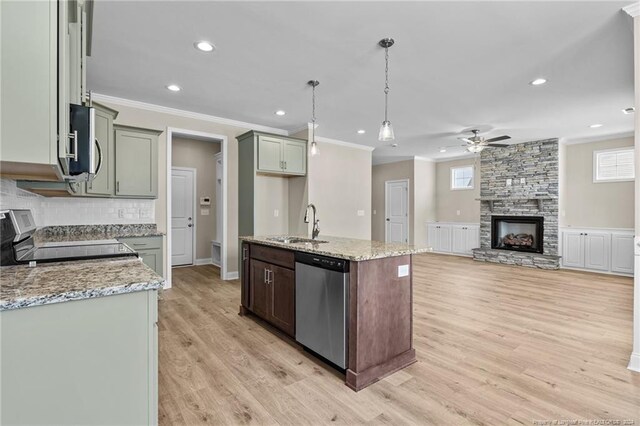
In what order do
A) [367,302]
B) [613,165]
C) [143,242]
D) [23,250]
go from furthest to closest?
[613,165], [143,242], [367,302], [23,250]

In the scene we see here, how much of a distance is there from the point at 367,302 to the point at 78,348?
1601 millimetres

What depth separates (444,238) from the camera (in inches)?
339

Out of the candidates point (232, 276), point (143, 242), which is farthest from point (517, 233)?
point (143, 242)

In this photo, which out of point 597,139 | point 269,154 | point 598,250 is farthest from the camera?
point 597,139

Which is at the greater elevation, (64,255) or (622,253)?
(64,255)

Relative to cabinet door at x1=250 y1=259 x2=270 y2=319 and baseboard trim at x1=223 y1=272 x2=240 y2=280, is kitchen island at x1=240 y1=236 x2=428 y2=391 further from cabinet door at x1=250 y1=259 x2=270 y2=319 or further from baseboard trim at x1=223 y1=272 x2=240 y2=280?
baseboard trim at x1=223 y1=272 x2=240 y2=280

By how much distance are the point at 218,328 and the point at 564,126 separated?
6.35m

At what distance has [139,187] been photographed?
4.26 metres

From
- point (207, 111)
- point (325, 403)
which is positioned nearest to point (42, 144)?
point (325, 403)

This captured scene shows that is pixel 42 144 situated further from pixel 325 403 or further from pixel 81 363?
pixel 325 403

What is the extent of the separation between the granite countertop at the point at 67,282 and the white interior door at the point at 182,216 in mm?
4984

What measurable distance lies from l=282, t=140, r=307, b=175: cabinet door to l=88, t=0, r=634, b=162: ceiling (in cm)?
49

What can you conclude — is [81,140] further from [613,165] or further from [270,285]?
[613,165]

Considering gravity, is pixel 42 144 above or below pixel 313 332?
above
